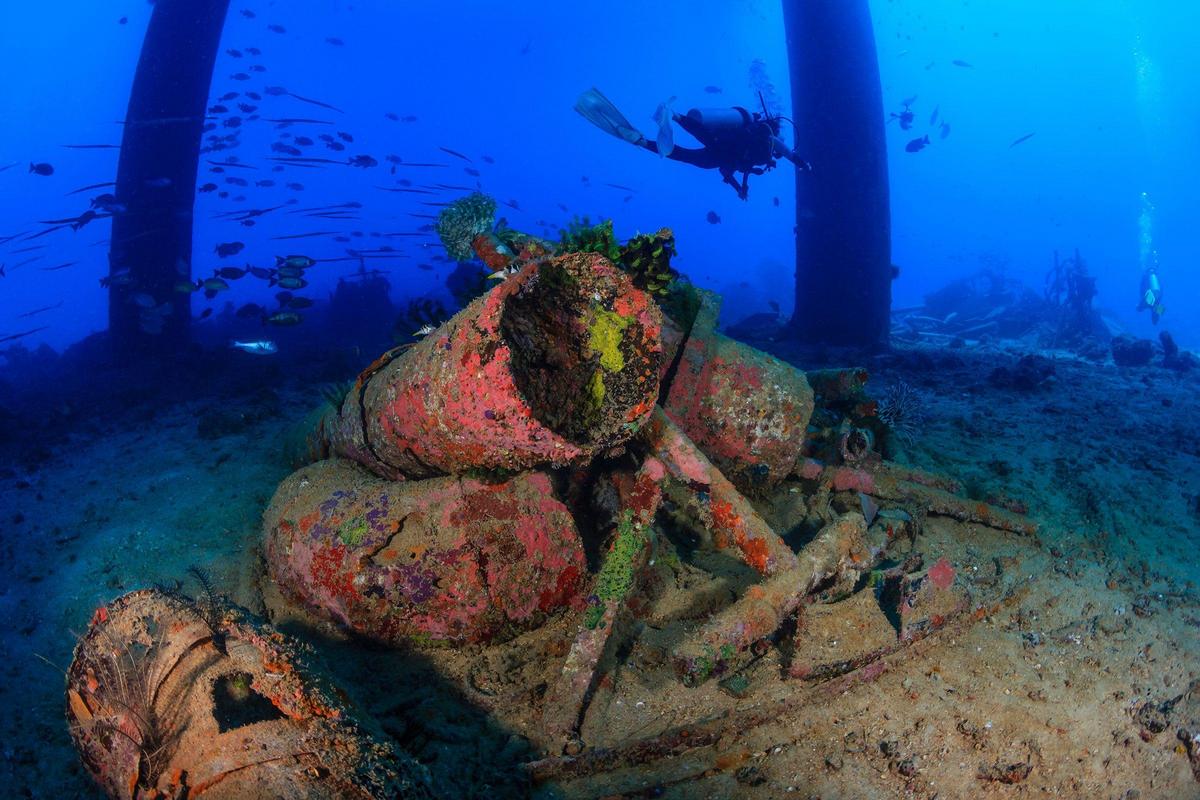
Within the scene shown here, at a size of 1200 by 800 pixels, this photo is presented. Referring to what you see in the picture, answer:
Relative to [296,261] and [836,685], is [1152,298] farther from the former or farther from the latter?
[296,261]

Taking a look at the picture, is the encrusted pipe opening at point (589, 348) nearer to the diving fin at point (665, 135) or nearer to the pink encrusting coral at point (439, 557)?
the pink encrusting coral at point (439, 557)

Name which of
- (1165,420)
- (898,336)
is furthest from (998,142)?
(1165,420)

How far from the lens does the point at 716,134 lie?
32.6 ft

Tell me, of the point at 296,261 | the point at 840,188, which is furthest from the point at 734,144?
the point at 296,261

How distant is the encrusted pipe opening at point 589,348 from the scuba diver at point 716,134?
7.65m

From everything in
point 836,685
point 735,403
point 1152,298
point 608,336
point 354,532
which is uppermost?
point 608,336

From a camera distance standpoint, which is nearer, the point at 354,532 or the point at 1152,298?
the point at 354,532

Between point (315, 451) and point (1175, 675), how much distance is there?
18.4 ft

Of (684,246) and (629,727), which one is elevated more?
(629,727)

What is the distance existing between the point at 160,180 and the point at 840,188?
1434 centimetres

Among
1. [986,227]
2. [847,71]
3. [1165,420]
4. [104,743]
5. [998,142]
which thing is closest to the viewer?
[104,743]

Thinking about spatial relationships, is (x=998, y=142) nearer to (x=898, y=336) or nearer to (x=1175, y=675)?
(x=898, y=336)

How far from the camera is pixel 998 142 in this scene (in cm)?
13425

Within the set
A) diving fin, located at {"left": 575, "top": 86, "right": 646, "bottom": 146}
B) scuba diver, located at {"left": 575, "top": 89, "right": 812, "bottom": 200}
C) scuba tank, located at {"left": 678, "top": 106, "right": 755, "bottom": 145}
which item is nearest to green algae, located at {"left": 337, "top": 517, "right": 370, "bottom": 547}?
scuba diver, located at {"left": 575, "top": 89, "right": 812, "bottom": 200}
